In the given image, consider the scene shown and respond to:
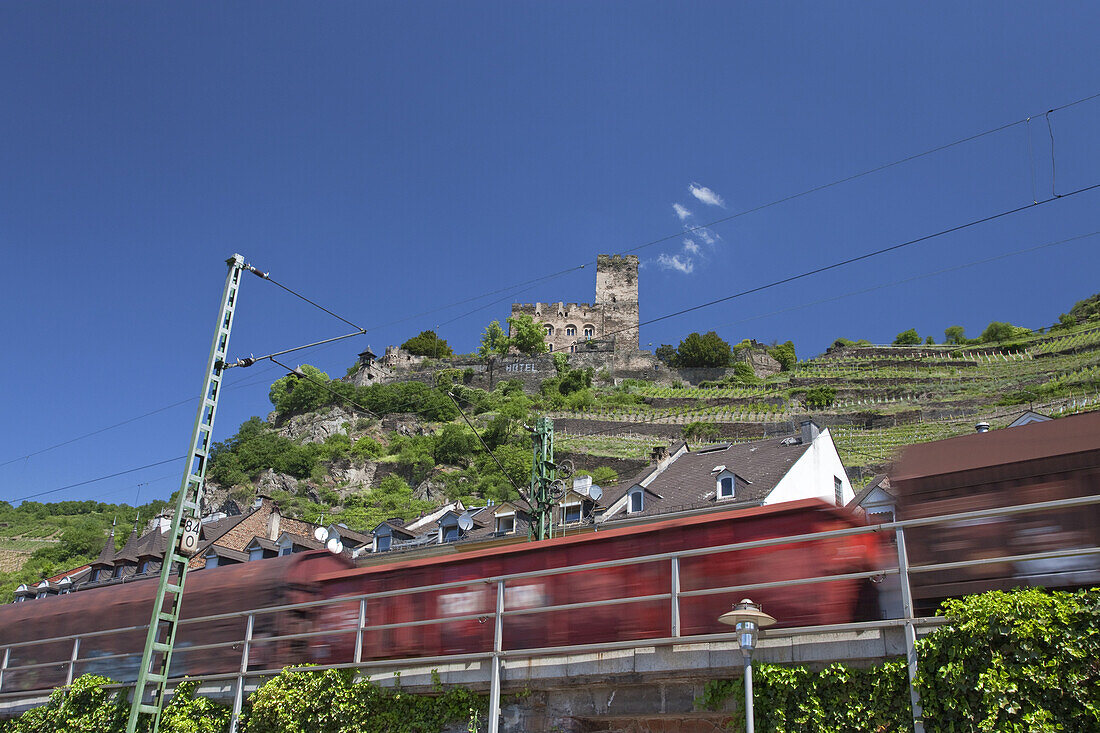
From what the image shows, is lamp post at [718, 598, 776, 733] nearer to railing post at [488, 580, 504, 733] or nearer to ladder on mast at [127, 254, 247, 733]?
railing post at [488, 580, 504, 733]

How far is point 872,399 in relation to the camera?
85875mm

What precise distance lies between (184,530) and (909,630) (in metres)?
8.99

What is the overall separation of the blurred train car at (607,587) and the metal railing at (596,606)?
0.10m

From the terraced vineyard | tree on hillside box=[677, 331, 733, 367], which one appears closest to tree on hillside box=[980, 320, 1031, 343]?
the terraced vineyard

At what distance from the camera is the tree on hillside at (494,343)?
108 metres

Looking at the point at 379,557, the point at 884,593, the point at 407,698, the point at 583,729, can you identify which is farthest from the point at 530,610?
the point at 379,557

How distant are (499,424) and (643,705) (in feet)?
231

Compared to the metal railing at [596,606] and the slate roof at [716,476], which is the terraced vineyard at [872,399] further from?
the metal railing at [596,606]

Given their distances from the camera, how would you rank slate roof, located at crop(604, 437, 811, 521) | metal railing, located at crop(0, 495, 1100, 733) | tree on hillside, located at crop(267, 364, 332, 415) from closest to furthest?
metal railing, located at crop(0, 495, 1100, 733), slate roof, located at crop(604, 437, 811, 521), tree on hillside, located at crop(267, 364, 332, 415)

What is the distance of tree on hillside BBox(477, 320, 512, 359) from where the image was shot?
108375 millimetres

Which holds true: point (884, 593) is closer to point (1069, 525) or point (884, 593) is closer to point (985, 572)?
point (985, 572)

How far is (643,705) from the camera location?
9930mm

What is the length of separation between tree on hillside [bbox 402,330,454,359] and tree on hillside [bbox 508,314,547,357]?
1144 centimetres

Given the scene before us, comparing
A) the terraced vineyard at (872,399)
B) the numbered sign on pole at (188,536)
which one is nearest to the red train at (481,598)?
the numbered sign on pole at (188,536)
